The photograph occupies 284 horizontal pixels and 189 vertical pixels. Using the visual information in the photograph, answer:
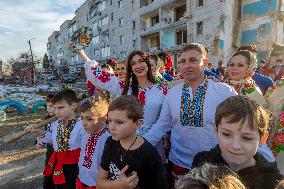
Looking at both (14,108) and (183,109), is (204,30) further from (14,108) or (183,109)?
(183,109)

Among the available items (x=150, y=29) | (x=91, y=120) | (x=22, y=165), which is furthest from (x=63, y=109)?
(x=150, y=29)

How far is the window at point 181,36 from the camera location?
31.4m

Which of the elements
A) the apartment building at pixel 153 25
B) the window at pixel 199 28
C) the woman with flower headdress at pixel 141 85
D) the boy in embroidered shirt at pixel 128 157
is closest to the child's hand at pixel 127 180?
the boy in embroidered shirt at pixel 128 157

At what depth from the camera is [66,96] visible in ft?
12.8

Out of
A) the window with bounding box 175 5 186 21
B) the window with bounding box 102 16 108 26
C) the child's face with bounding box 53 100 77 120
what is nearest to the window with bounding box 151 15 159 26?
the window with bounding box 175 5 186 21

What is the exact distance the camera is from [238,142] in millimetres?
1854

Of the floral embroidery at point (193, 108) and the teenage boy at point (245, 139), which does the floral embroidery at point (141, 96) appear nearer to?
the floral embroidery at point (193, 108)

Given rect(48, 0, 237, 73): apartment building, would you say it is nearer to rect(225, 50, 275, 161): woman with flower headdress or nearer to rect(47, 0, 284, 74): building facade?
rect(47, 0, 284, 74): building facade

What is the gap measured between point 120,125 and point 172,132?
0.73m

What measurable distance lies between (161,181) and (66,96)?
6.33 ft

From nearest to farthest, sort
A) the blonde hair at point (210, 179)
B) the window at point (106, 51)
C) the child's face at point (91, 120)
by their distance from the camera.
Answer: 1. the blonde hair at point (210, 179)
2. the child's face at point (91, 120)
3. the window at point (106, 51)

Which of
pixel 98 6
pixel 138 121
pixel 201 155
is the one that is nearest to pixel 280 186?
pixel 201 155

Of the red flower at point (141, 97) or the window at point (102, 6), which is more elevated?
the window at point (102, 6)

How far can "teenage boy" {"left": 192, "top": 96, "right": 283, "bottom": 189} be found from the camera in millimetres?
1835
